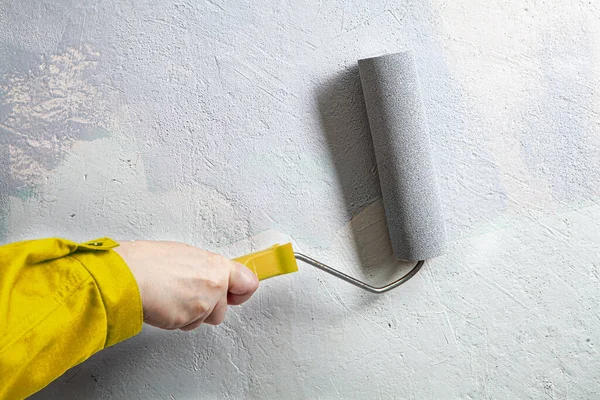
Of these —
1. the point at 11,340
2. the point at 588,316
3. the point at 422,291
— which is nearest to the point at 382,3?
the point at 422,291

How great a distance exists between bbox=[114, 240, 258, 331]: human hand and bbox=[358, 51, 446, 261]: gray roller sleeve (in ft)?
0.94

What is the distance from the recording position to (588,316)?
3.49ft

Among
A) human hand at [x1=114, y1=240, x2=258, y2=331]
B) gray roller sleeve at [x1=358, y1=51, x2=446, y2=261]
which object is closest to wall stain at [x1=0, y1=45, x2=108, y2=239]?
human hand at [x1=114, y1=240, x2=258, y2=331]

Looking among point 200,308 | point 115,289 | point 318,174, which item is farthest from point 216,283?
point 318,174

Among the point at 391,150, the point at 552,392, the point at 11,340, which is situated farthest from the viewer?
the point at 552,392

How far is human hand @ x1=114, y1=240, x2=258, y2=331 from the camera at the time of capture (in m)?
0.78

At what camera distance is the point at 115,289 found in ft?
2.38

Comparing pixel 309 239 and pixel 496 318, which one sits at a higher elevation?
pixel 309 239

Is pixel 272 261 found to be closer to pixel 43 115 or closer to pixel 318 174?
pixel 318 174

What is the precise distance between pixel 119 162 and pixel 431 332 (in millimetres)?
643

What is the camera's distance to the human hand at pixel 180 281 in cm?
78

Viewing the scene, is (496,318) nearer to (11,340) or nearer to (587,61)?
(587,61)

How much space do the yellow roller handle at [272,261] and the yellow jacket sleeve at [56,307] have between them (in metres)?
0.23

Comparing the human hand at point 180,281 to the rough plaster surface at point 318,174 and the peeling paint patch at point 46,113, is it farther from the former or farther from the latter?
the peeling paint patch at point 46,113
